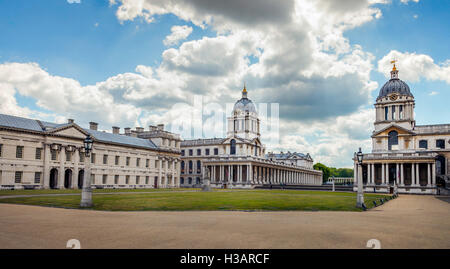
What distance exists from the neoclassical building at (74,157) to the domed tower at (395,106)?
53580 millimetres

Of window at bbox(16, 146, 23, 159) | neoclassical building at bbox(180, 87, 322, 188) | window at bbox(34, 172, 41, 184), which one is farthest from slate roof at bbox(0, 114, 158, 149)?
neoclassical building at bbox(180, 87, 322, 188)

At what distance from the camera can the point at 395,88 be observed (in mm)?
87625

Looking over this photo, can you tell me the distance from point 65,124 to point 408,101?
76.6m

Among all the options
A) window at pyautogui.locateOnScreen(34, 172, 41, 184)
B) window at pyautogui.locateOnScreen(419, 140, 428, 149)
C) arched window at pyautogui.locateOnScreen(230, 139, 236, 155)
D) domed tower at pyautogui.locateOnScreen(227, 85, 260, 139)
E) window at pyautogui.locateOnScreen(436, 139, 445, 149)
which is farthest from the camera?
domed tower at pyautogui.locateOnScreen(227, 85, 260, 139)

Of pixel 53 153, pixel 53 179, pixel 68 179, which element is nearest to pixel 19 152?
pixel 53 153

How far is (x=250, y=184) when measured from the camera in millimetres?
88750

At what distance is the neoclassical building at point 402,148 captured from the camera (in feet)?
242

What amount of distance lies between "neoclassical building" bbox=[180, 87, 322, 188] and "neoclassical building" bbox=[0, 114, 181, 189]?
47.7 ft

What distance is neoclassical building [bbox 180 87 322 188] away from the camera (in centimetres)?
9512

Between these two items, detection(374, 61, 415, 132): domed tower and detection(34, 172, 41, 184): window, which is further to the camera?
detection(374, 61, 415, 132): domed tower

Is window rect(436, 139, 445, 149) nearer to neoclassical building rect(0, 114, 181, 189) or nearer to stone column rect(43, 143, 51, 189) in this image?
neoclassical building rect(0, 114, 181, 189)

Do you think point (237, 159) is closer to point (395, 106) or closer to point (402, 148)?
point (402, 148)

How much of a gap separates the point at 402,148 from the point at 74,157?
70889mm
